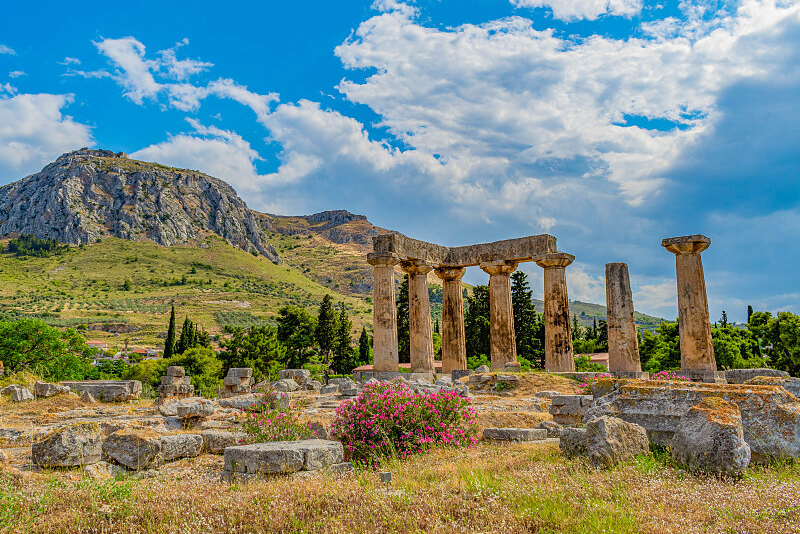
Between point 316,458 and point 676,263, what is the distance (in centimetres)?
2131

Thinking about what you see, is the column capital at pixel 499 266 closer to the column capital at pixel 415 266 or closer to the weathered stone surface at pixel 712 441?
the column capital at pixel 415 266

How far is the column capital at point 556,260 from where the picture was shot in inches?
1012

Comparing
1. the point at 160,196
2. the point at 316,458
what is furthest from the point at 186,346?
the point at 160,196

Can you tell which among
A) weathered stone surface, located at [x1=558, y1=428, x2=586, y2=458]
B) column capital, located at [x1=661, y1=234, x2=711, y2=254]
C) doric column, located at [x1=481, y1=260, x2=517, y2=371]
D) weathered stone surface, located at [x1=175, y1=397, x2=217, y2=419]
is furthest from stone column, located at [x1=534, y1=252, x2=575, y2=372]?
weathered stone surface, located at [x1=558, y1=428, x2=586, y2=458]

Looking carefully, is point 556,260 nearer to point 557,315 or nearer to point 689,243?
point 557,315

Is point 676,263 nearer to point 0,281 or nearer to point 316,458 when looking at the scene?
point 316,458

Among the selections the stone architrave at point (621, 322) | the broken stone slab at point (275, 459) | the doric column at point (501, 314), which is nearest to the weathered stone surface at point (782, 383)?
the broken stone slab at point (275, 459)

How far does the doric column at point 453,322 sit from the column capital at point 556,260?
474cm

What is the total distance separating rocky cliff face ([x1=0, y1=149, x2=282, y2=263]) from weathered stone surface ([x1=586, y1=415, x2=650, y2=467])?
549 feet

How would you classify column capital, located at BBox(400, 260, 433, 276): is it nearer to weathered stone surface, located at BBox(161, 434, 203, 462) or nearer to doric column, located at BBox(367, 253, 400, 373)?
doric column, located at BBox(367, 253, 400, 373)

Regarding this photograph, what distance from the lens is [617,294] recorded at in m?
25.6

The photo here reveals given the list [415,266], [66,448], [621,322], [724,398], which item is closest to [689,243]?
[621,322]

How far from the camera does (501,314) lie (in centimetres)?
2794

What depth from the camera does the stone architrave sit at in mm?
25047
